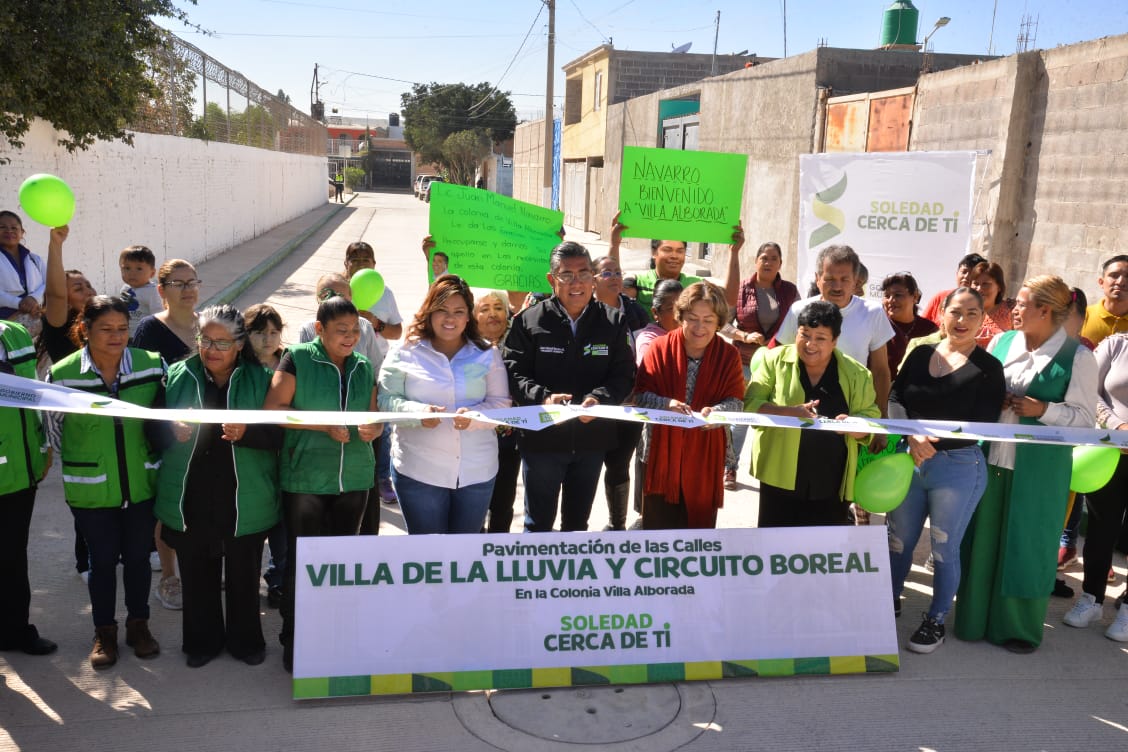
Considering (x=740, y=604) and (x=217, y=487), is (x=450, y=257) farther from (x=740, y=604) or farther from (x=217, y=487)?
(x=740, y=604)

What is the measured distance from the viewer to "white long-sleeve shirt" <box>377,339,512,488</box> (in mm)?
4254

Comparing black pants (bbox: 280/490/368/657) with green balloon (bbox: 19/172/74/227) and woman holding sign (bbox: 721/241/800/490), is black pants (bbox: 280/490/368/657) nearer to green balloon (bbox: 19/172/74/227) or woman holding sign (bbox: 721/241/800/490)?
green balloon (bbox: 19/172/74/227)

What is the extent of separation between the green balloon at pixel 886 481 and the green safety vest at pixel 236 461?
114 inches

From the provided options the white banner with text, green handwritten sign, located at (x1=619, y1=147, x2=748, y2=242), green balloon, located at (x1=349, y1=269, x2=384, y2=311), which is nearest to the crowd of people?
the white banner with text

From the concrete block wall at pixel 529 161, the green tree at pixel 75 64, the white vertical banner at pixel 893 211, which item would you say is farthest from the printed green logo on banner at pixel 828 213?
the concrete block wall at pixel 529 161

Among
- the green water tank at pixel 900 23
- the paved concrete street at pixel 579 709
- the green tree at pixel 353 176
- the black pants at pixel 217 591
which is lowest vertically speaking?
the paved concrete street at pixel 579 709

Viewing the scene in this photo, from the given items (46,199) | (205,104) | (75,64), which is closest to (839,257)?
(46,199)

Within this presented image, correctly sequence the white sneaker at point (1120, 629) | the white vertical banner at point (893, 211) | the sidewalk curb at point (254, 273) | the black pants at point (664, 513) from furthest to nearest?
the sidewalk curb at point (254, 273)
the white vertical banner at point (893, 211)
the white sneaker at point (1120, 629)
the black pants at point (664, 513)

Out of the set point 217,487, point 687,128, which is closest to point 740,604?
point 217,487

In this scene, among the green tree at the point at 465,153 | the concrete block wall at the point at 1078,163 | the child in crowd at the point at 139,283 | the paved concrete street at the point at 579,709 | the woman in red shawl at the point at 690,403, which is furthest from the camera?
the green tree at the point at 465,153

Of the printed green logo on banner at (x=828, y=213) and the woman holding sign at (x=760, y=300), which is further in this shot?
the printed green logo on banner at (x=828, y=213)

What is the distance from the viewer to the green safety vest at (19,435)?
3.95 meters

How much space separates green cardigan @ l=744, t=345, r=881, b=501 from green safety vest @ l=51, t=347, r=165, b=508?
117 inches

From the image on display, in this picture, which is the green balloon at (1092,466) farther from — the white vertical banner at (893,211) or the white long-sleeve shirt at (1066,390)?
the white vertical banner at (893,211)
